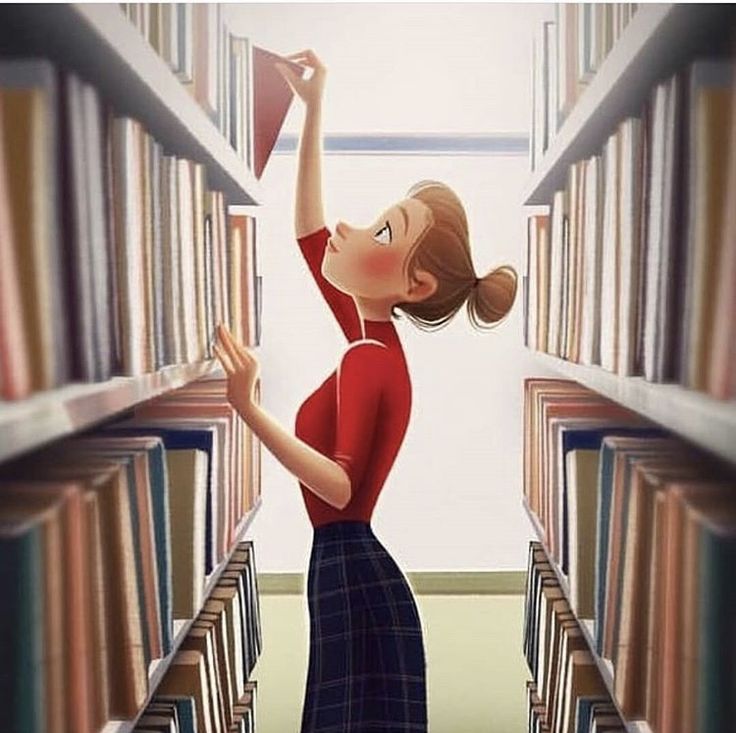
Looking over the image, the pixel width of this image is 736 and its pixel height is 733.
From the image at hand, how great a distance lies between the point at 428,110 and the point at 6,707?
3.29 ft

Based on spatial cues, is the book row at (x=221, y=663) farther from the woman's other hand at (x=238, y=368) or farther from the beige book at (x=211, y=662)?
the woman's other hand at (x=238, y=368)

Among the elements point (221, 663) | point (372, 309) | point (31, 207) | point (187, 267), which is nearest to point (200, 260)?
point (187, 267)

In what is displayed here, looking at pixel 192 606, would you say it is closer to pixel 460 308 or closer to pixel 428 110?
pixel 460 308

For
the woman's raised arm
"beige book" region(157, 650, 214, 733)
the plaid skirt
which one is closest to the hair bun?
the woman's raised arm

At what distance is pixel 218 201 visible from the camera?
171 centimetres

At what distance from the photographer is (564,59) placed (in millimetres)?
1687

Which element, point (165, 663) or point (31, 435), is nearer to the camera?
point (31, 435)

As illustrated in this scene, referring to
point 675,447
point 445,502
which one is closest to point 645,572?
point 675,447

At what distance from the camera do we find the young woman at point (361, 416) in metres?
1.65

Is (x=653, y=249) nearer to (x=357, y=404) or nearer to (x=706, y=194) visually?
(x=706, y=194)

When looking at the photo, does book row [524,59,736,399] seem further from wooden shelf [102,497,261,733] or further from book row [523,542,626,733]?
wooden shelf [102,497,261,733]

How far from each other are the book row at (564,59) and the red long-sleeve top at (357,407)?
1.14 ft

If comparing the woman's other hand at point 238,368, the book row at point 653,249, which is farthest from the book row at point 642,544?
the woman's other hand at point 238,368

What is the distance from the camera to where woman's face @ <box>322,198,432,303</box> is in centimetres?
165
